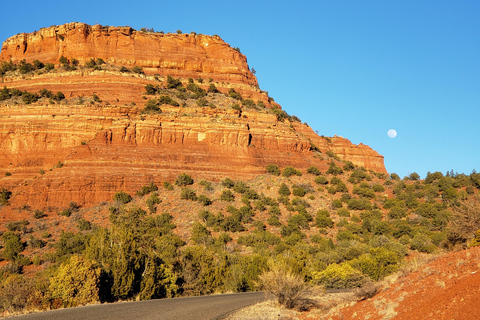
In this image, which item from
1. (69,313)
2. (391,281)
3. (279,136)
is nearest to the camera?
(69,313)

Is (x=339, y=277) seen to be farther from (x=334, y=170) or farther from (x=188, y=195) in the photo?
(x=334, y=170)

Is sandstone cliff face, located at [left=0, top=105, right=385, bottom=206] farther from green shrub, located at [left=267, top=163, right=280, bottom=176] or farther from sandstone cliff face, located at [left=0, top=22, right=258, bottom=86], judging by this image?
sandstone cliff face, located at [left=0, top=22, right=258, bottom=86]

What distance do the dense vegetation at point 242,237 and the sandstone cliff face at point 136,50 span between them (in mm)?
27510

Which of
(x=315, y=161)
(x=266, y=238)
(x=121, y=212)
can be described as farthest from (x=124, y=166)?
(x=315, y=161)

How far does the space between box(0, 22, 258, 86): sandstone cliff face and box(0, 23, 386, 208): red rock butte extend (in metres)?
0.33

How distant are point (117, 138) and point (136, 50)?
26463 mm

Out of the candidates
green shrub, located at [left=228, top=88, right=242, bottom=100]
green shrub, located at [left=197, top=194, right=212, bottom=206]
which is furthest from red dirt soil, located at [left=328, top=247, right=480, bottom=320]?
green shrub, located at [left=228, top=88, right=242, bottom=100]

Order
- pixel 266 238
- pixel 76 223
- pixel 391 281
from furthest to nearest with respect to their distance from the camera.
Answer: pixel 76 223 < pixel 266 238 < pixel 391 281

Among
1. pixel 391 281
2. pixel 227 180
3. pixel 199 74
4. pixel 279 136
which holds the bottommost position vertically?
pixel 391 281

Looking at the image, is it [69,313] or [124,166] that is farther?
[124,166]

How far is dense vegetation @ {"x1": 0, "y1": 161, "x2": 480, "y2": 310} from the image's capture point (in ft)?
71.9

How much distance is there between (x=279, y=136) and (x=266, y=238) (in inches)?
906

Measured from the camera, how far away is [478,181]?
6538 centimetres

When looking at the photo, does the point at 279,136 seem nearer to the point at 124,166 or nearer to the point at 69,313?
the point at 124,166
